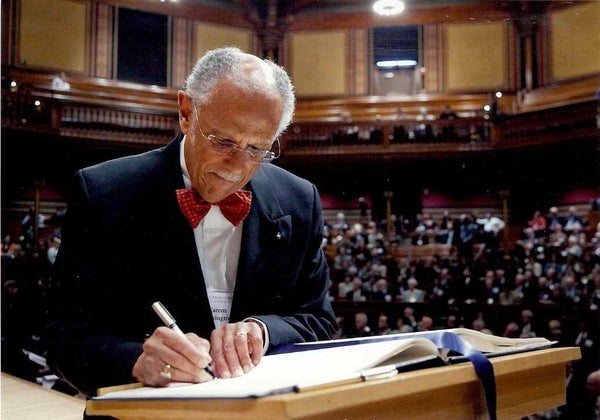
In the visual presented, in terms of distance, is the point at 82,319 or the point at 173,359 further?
the point at 82,319

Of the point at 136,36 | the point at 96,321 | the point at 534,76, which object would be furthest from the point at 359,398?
the point at 534,76

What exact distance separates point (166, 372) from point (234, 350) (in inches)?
4.1

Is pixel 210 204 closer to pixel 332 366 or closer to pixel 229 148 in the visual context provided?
pixel 229 148

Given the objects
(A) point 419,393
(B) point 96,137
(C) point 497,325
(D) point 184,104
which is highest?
(B) point 96,137

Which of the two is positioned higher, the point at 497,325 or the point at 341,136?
the point at 341,136

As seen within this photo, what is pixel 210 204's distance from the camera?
1235 mm

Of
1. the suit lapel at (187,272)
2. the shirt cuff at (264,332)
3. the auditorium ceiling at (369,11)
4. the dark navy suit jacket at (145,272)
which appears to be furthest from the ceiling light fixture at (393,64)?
the shirt cuff at (264,332)

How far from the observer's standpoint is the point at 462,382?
74cm

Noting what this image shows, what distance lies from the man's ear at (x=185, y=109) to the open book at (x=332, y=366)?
20.1 inches

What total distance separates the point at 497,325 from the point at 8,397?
11.9 ft

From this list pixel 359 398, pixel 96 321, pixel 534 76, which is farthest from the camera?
pixel 534 76

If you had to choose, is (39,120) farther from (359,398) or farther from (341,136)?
(359,398)

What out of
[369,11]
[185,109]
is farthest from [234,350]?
[369,11]

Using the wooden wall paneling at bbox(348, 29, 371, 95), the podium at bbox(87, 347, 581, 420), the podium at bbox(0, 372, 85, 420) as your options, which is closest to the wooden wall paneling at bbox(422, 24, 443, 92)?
the wooden wall paneling at bbox(348, 29, 371, 95)
